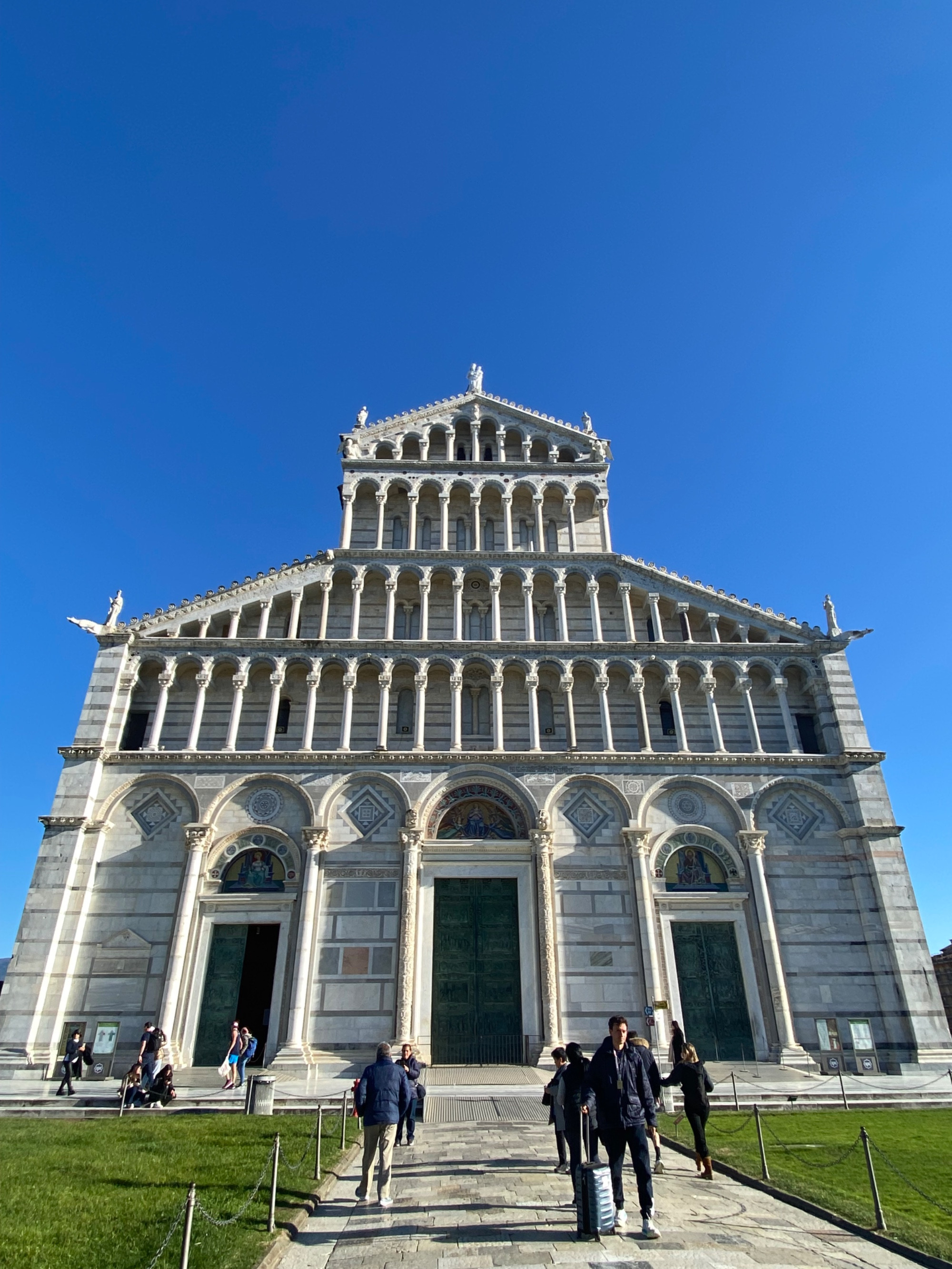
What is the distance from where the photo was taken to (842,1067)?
2062 cm

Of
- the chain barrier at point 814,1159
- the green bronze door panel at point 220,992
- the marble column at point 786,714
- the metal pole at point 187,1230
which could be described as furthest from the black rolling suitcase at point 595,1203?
the marble column at point 786,714

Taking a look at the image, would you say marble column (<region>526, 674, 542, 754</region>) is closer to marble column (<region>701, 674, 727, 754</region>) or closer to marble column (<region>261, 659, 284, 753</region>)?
marble column (<region>701, 674, 727, 754</region>)

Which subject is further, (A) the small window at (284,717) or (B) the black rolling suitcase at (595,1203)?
(A) the small window at (284,717)

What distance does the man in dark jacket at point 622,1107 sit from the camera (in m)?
7.65

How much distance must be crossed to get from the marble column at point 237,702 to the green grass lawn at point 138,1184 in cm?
1111

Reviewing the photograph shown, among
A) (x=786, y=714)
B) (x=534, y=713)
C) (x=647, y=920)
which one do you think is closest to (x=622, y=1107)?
→ (x=647, y=920)

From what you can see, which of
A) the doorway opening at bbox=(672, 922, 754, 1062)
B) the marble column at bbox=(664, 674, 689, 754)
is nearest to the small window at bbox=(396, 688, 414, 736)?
the marble column at bbox=(664, 674, 689, 754)

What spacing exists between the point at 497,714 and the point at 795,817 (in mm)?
9687

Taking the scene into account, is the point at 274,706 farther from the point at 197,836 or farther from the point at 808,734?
the point at 808,734

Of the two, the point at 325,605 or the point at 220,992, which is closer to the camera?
the point at 220,992

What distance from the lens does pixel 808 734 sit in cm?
2561

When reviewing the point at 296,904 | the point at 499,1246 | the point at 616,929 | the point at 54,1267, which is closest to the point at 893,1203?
the point at 499,1246

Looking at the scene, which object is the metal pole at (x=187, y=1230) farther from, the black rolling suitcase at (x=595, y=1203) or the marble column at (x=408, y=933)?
the marble column at (x=408, y=933)

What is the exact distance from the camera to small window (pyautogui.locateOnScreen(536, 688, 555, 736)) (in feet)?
83.0
